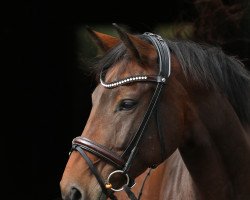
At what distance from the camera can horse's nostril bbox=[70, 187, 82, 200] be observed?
82.0 inches

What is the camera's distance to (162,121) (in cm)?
222

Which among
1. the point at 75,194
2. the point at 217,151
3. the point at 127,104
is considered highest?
the point at 127,104

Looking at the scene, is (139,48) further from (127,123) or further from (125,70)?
(127,123)

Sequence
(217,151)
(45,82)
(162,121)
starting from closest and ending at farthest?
(162,121)
(217,151)
(45,82)

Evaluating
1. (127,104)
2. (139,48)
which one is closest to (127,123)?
(127,104)

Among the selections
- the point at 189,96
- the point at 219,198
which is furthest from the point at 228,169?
the point at 189,96

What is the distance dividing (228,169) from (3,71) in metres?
3.60

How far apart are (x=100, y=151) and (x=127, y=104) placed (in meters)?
0.23

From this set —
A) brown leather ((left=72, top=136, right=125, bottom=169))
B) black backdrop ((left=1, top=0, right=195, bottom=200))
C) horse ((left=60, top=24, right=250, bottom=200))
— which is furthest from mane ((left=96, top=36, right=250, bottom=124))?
black backdrop ((left=1, top=0, right=195, bottom=200))

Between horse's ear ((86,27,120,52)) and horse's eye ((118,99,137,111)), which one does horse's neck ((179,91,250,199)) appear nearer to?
horse's eye ((118,99,137,111))

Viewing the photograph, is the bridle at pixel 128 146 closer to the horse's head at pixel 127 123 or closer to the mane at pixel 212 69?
the horse's head at pixel 127 123

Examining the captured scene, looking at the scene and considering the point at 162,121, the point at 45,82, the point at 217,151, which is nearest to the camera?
the point at 162,121

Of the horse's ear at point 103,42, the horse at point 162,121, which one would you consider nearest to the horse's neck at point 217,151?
the horse at point 162,121

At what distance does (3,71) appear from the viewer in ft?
17.9
